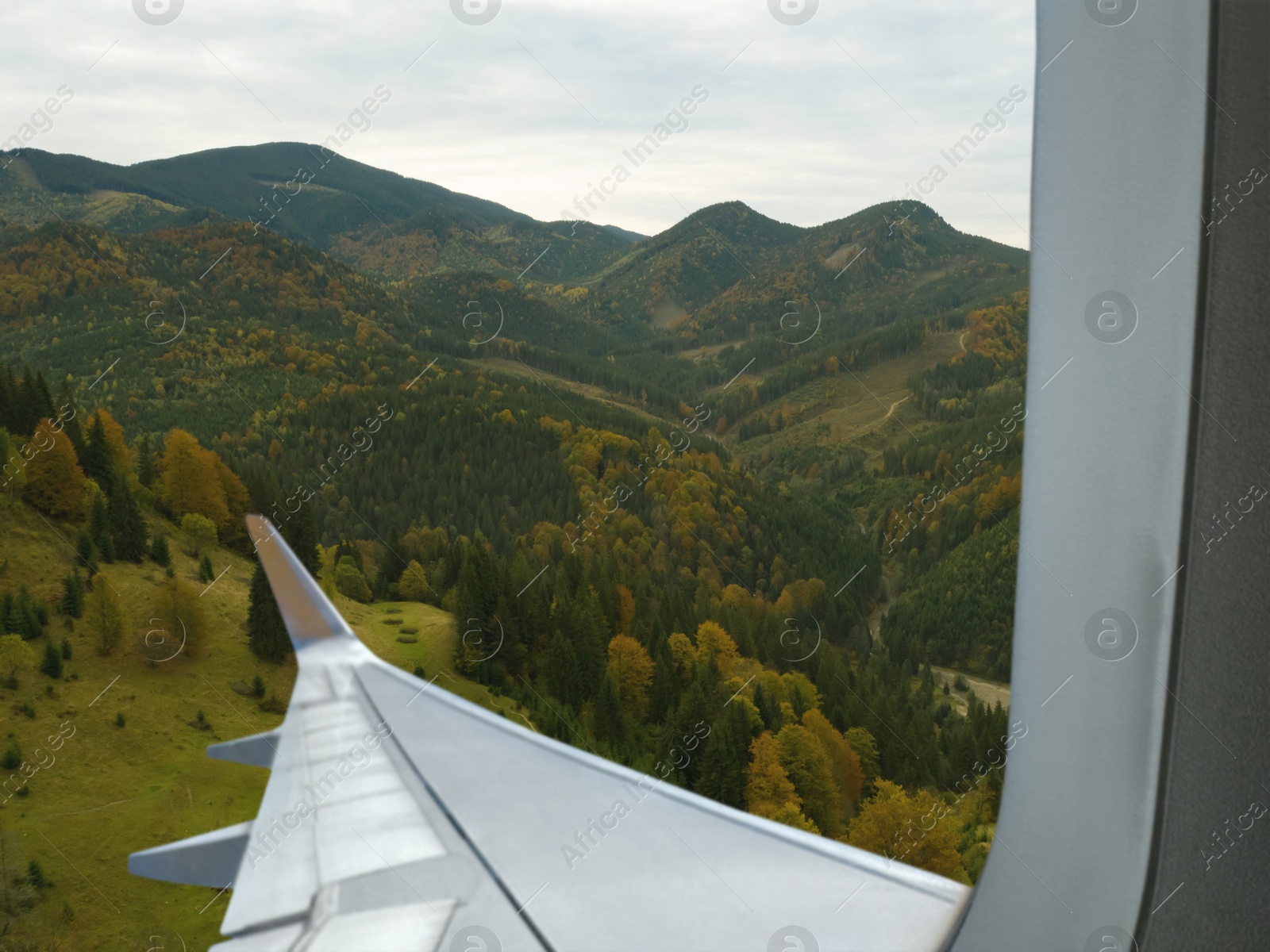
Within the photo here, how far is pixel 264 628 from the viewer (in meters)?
27.0

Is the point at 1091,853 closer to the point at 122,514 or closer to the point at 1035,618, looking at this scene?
the point at 1035,618

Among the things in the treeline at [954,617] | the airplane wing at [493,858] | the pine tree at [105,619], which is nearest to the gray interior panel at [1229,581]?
the airplane wing at [493,858]

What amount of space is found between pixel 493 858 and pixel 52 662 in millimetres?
29825

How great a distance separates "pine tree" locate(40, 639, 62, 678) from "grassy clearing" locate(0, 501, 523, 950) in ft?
0.86

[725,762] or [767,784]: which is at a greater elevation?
[725,762]

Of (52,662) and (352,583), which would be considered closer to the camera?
(52,662)

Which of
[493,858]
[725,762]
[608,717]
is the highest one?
[493,858]

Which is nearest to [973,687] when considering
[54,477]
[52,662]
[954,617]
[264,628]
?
[954,617]

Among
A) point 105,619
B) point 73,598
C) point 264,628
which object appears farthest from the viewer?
point 264,628

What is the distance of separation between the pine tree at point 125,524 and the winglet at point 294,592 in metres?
31.1

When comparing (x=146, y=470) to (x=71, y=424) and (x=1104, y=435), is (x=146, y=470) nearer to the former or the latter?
(x=71, y=424)

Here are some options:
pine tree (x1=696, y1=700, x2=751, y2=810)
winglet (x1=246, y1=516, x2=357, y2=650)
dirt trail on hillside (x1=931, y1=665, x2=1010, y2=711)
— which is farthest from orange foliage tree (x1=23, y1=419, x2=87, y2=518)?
dirt trail on hillside (x1=931, y1=665, x2=1010, y2=711)

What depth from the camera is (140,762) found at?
71.5 ft

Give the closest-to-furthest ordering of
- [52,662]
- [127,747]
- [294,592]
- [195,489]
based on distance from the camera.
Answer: [294,592]
[127,747]
[52,662]
[195,489]
